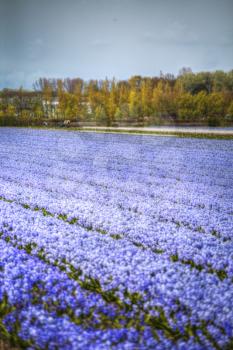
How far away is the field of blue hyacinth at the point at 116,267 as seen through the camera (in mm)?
3082

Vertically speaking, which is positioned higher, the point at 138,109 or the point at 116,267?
the point at 138,109

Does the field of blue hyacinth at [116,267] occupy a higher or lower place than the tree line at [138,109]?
lower

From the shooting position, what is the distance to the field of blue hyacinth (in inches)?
121

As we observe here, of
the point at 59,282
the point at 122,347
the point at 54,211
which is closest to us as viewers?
the point at 122,347

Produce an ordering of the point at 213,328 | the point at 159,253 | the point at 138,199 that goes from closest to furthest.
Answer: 1. the point at 213,328
2. the point at 159,253
3. the point at 138,199

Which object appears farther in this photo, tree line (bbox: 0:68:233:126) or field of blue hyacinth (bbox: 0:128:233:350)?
tree line (bbox: 0:68:233:126)

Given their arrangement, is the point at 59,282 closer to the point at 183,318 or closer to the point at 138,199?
the point at 183,318

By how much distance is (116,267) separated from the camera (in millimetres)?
4211

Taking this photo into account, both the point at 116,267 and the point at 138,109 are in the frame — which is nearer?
the point at 116,267

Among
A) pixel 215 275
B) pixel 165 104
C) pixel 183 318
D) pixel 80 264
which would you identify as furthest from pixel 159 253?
pixel 165 104

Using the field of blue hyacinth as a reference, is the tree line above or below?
above

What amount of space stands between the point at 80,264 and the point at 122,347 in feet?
5.34

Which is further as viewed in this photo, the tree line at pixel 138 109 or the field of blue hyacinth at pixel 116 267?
the tree line at pixel 138 109

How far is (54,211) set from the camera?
6.90 m
